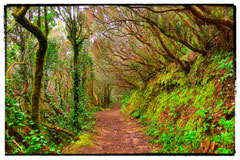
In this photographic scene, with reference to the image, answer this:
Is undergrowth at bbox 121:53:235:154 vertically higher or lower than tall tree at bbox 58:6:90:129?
lower

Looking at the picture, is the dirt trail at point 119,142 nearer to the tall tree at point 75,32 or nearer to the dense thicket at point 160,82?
the dense thicket at point 160,82

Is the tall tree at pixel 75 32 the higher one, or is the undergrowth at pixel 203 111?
the tall tree at pixel 75 32

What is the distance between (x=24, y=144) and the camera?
2760mm

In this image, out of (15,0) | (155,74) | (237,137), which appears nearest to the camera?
(237,137)

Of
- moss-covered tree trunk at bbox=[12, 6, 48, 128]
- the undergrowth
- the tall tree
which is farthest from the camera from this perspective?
the tall tree

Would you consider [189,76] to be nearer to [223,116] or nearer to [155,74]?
[223,116]

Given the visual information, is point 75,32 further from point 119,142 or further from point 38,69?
point 119,142

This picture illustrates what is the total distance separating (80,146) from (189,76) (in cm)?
503

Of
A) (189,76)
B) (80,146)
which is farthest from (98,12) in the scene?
(80,146)

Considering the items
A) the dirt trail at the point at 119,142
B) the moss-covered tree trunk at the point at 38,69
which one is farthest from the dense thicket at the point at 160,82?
the dirt trail at the point at 119,142

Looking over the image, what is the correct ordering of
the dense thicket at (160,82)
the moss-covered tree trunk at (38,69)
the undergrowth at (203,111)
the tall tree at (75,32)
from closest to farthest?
the undergrowth at (203,111) → the dense thicket at (160,82) → the moss-covered tree trunk at (38,69) → the tall tree at (75,32)

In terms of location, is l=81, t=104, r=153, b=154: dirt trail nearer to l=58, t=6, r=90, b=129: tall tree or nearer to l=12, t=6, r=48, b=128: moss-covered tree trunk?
l=58, t=6, r=90, b=129: tall tree

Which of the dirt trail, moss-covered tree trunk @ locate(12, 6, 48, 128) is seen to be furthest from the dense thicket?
the dirt trail

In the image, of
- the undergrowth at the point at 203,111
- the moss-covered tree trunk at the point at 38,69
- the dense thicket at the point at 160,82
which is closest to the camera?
the undergrowth at the point at 203,111
